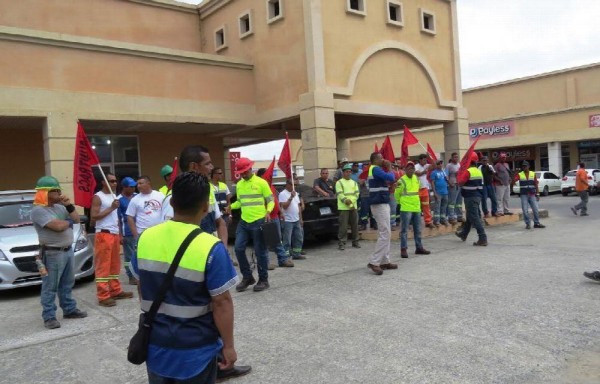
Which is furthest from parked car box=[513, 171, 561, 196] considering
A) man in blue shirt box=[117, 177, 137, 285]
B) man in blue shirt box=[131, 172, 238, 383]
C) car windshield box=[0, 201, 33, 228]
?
man in blue shirt box=[131, 172, 238, 383]

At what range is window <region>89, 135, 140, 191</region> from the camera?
15.0m

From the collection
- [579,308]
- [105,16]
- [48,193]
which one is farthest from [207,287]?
[105,16]

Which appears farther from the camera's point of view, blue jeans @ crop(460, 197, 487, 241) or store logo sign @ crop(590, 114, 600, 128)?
store logo sign @ crop(590, 114, 600, 128)

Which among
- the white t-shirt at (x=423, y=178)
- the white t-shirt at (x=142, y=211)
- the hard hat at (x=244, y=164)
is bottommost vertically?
the white t-shirt at (x=142, y=211)

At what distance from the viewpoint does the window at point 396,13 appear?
564 inches

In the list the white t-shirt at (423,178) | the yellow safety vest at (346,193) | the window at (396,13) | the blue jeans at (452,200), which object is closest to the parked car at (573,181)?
the window at (396,13)

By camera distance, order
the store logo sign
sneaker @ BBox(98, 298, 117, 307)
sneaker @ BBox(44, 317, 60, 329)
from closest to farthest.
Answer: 1. sneaker @ BBox(44, 317, 60, 329)
2. sneaker @ BBox(98, 298, 117, 307)
3. the store logo sign

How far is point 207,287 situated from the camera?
2.45 meters

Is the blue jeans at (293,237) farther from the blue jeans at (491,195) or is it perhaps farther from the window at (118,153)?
the window at (118,153)

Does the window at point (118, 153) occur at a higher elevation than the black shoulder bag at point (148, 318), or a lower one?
higher

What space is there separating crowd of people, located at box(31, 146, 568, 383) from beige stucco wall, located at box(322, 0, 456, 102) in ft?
9.82

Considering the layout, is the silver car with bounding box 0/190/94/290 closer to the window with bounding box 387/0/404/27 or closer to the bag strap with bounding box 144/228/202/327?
the bag strap with bounding box 144/228/202/327

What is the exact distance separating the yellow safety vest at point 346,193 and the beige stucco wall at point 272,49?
3.45m

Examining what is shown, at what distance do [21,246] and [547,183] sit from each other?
91.8ft
